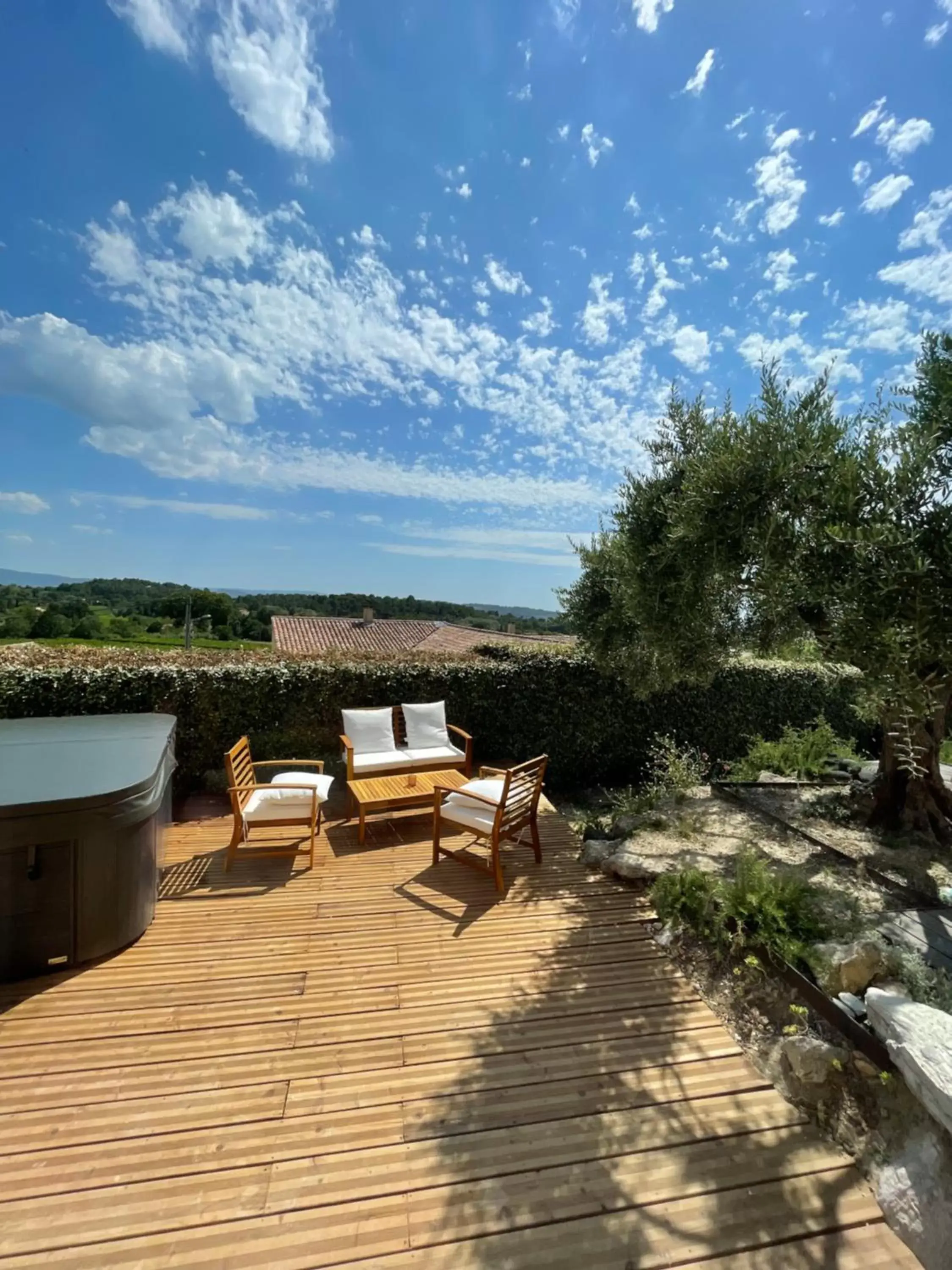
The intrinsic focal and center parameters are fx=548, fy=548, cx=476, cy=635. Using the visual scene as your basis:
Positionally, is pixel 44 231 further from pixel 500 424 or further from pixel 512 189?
pixel 500 424

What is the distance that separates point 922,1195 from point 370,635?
2250 centimetres

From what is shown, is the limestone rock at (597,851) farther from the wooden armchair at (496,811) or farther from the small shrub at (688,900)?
the small shrub at (688,900)

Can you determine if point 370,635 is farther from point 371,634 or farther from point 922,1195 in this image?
point 922,1195

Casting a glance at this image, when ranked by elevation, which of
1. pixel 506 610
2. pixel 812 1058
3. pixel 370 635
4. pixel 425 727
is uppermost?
pixel 506 610

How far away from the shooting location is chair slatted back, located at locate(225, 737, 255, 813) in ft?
14.4

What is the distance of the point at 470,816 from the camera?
4.54 m

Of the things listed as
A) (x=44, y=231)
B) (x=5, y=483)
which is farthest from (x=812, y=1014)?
(x=5, y=483)

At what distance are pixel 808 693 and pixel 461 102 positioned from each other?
9.06m

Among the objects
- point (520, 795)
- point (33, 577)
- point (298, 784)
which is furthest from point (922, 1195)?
point (33, 577)

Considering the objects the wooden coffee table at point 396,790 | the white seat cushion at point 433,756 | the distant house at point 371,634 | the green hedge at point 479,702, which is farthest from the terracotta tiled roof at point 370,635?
the wooden coffee table at point 396,790

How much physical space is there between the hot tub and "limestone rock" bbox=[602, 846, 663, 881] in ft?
11.0

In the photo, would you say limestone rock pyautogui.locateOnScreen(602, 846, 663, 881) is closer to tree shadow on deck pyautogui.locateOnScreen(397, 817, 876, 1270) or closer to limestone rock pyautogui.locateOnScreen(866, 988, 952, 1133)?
tree shadow on deck pyautogui.locateOnScreen(397, 817, 876, 1270)

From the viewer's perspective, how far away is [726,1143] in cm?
216

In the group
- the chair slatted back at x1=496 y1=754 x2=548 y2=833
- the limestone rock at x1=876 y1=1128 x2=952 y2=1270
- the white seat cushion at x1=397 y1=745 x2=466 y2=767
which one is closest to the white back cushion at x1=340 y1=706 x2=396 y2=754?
the white seat cushion at x1=397 y1=745 x2=466 y2=767
